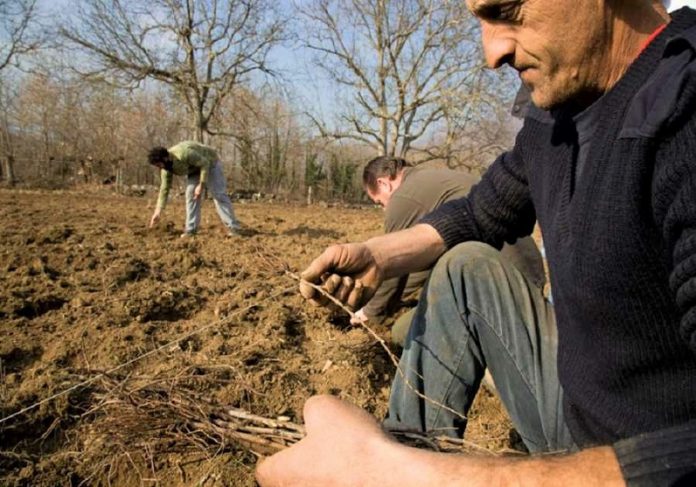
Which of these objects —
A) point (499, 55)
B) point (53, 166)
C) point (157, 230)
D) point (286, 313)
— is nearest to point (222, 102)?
point (53, 166)

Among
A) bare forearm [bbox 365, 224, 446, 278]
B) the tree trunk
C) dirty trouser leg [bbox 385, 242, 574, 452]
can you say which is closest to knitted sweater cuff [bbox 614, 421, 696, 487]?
dirty trouser leg [bbox 385, 242, 574, 452]

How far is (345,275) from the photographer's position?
5.57 ft

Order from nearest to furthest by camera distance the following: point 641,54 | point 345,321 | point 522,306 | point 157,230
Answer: point 641,54 → point 522,306 → point 345,321 → point 157,230

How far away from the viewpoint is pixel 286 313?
3541 millimetres

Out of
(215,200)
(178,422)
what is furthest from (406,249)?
(215,200)

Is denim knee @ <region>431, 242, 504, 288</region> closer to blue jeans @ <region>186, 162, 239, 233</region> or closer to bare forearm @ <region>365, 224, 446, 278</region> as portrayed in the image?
bare forearm @ <region>365, 224, 446, 278</region>

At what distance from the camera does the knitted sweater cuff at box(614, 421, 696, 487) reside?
2.44ft

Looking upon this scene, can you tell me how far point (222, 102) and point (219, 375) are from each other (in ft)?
55.4

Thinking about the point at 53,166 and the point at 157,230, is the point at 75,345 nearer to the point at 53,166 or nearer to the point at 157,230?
the point at 157,230

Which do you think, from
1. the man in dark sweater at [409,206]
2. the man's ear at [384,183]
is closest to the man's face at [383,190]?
the man's ear at [384,183]

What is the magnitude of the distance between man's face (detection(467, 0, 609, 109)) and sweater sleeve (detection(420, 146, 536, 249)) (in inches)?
20.7

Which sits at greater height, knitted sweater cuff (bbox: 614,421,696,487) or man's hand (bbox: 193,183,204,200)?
man's hand (bbox: 193,183,204,200)

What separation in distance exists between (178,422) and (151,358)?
32.2 inches

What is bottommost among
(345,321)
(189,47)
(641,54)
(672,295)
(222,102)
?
(345,321)
